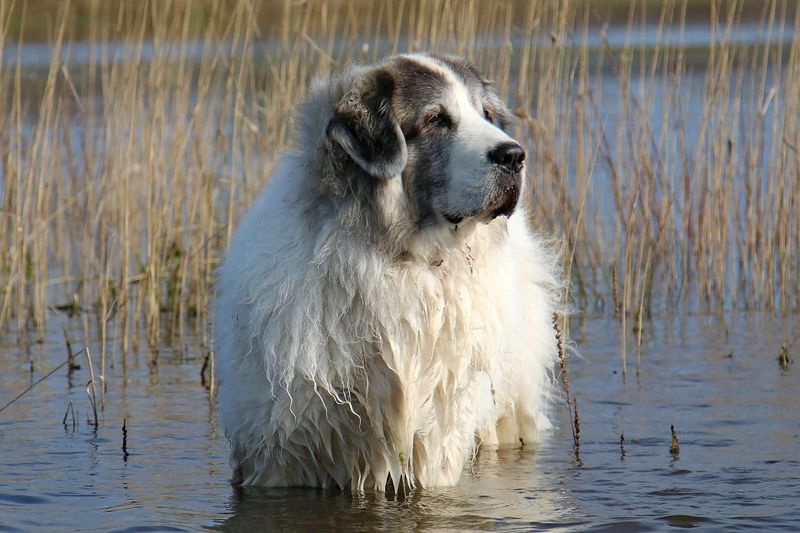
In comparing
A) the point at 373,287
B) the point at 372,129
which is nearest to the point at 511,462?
the point at 373,287

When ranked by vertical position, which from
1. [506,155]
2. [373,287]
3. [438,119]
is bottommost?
[373,287]

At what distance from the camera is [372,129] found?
3412 millimetres

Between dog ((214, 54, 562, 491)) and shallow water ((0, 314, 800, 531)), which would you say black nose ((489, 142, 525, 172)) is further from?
shallow water ((0, 314, 800, 531))

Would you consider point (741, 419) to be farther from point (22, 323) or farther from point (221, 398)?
point (22, 323)

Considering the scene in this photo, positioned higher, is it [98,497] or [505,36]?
[505,36]

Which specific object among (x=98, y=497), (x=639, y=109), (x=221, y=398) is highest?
(x=639, y=109)

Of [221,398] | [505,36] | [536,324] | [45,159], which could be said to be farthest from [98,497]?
[505,36]

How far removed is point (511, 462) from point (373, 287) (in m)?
1.20

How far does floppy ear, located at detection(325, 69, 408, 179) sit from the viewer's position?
11.1 ft

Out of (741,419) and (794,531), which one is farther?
(741,419)

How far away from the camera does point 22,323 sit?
6371 millimetres

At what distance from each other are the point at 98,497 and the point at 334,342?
3.35 ft

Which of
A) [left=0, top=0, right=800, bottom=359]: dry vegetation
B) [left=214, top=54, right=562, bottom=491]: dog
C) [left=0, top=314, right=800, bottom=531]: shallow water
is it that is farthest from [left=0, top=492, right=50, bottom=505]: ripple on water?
[left=0, top=0, right=800, bottom=359]: dry vegetation

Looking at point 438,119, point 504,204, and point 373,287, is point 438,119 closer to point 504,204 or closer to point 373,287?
point 504,204
